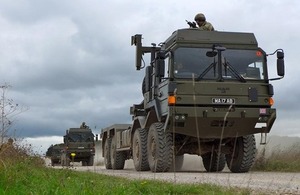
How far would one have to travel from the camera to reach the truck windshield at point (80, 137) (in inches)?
1193

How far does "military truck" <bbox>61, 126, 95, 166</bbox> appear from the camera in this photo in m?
29.8

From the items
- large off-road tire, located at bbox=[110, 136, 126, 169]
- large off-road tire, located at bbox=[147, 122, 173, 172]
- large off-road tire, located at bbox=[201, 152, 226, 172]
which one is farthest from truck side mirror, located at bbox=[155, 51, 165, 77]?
large off-road tire, located at bbox=[110, 136, 126, 169]

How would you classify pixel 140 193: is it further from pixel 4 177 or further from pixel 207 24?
pixel 207 24

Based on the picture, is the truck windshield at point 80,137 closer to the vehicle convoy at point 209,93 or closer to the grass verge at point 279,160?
the grass verge at point 279,160

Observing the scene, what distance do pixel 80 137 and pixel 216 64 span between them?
20672mm

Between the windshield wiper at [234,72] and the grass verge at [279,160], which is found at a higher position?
the windshield wiper at [234,72]

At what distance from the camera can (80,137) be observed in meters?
30.5

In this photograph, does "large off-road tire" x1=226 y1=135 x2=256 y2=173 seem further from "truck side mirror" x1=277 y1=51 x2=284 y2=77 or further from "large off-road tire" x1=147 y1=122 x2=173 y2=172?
"truck side mirror" x1=277 y1=51 x2=284 y2=77

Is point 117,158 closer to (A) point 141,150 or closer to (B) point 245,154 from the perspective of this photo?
(A) point 141,150

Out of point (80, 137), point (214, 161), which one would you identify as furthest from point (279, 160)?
point (80, 137)

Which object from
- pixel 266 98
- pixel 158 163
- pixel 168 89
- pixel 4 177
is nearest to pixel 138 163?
pixel 158 163

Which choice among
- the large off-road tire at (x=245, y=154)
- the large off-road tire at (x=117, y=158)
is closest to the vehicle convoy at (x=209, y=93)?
the large off-road tire at (x=245, y=154)

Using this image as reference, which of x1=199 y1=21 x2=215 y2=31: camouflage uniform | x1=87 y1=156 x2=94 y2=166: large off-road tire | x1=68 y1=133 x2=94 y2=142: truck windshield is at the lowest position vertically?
x1=87 y1=156 x2=94 y2=166: large off-road tire

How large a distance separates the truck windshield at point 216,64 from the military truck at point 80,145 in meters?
19.6
